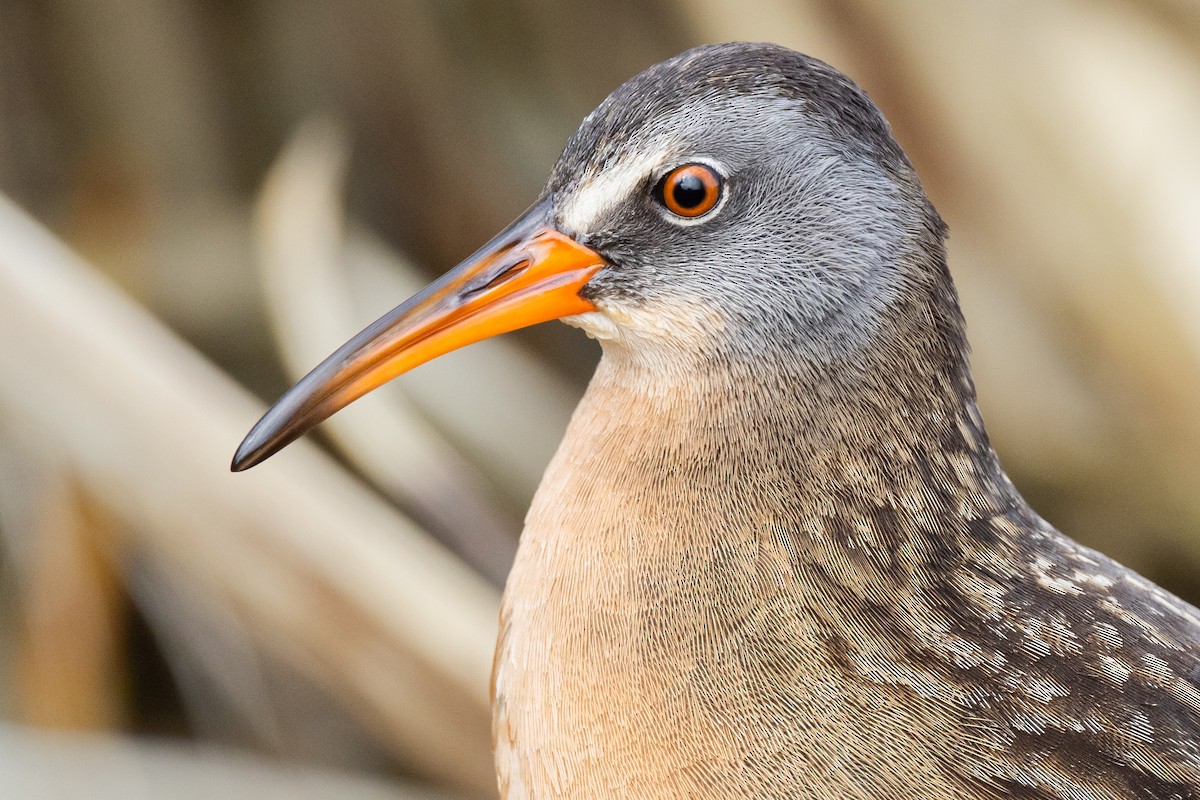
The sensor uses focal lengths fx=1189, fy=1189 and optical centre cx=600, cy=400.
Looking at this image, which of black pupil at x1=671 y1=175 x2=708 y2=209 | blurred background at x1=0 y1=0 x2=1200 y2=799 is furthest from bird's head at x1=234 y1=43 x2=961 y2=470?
blurred background at x1=0 y1=0 x2=1200 y2=799

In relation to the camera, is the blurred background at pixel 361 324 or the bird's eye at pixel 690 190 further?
the blurred background at pixel 361 324

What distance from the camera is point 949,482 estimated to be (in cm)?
63

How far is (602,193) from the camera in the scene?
641mm

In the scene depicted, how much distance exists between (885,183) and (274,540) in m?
0.63

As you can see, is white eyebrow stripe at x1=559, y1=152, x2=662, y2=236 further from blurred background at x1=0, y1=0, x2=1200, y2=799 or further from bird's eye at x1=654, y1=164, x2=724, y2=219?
blurred background at x1=0, y1=0, x2=1200, y2=799

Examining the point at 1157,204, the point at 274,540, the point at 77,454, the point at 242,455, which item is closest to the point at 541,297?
the point at 242,455

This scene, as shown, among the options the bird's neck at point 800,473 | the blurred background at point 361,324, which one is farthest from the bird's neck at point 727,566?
the blurred background at point 361,324

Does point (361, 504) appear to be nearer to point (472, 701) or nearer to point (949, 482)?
point (472, 701)

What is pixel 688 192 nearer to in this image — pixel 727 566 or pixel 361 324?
→ pixel 727 566

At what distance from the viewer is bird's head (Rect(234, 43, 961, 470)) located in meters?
0.63

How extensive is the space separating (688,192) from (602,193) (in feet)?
0.15

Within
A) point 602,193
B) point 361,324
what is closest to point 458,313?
point 602,193

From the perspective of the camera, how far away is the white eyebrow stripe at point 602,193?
63cm

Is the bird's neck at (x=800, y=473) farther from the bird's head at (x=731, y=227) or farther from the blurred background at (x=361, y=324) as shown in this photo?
the blurred background at (x=361, y=324)
